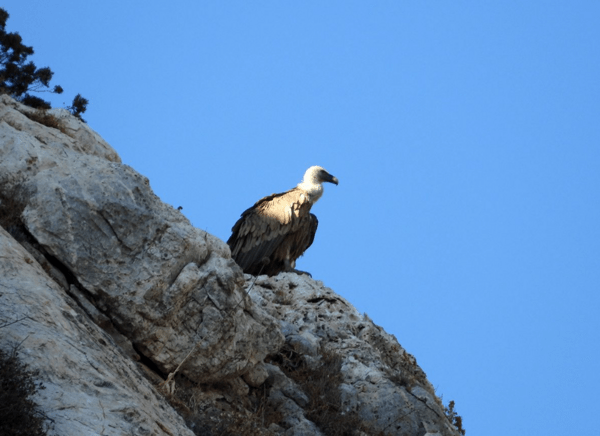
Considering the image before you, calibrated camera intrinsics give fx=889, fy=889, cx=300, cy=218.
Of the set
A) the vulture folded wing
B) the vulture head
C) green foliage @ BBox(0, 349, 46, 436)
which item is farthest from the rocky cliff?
the vulture head

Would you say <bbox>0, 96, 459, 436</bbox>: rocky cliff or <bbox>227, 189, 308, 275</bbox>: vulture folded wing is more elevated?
<bbox>227, 189, 308, 275</bbox>: vulture folded wing

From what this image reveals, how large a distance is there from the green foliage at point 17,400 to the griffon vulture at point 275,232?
32.3 ft

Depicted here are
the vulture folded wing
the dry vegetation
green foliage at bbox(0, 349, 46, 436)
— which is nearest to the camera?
green foliage at bbox(0, 349, 46, 436)

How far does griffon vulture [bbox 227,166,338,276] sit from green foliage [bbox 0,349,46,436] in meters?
9.86

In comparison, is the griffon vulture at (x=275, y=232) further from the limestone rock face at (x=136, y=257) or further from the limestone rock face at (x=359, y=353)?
the limestone rock face at (x=136, y=257)

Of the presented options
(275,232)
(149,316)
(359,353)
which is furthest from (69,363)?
(275,232)

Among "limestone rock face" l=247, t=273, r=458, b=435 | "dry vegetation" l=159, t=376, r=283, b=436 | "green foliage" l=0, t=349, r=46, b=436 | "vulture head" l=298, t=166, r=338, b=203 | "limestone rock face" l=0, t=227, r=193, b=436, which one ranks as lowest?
"green foliage" l=0, t=349, r=46, b=436

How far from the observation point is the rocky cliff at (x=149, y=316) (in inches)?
222

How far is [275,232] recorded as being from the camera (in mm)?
14719

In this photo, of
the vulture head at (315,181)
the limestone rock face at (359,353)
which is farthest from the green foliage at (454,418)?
the vulture head at (315,181)

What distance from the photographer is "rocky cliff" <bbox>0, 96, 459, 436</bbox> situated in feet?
18.5

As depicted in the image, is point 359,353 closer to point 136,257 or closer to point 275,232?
point 136,257

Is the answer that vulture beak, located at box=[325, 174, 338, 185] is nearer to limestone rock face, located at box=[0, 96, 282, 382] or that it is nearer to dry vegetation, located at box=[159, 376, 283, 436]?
dry vegetation, located at box=[159, 376, 283, 436]

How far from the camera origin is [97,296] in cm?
734
